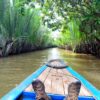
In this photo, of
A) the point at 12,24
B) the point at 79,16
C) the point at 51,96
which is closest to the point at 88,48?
the point at 12,24

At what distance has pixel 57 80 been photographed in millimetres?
6137

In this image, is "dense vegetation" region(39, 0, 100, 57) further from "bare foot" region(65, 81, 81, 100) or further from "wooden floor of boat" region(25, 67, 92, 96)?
"bare foot" region(65, 81, 81, 100)

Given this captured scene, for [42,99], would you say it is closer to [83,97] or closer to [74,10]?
[83,97]

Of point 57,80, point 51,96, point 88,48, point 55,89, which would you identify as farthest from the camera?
point 88,48

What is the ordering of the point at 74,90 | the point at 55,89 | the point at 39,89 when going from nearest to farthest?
1. the point at 74,90
2. the point at 39,89
3. the point at 55,89

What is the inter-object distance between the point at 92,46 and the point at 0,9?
33.8 feet

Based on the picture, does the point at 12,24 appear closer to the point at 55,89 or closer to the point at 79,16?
the point at 79,16

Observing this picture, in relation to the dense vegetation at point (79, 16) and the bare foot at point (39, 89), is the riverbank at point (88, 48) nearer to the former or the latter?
the dense vegetation at point (79, 16)

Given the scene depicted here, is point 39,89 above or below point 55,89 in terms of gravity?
above

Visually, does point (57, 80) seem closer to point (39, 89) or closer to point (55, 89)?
point (55, 89)

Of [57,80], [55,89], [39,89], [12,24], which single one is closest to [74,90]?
[39,89]

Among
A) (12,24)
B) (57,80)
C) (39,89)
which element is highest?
(12,24)

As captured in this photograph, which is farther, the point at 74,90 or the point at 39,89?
the point at 39,89

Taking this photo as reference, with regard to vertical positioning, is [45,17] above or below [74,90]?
above
